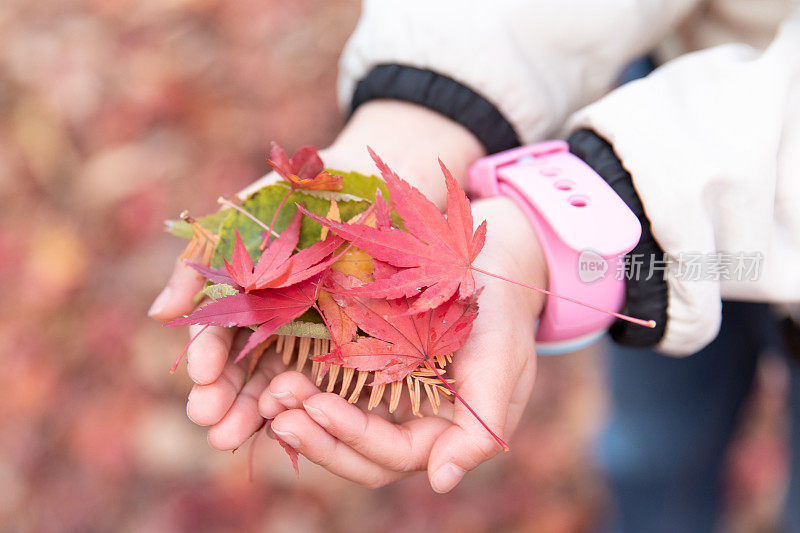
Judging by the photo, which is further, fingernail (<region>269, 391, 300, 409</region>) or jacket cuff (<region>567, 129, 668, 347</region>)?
jacket cuff (<region>567, 129, 668, 347</region>)

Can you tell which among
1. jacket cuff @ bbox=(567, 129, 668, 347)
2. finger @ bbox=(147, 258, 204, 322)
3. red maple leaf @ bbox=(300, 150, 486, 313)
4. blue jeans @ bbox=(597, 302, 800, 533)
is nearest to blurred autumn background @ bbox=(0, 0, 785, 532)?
blue jeans @ bbox=(597, 302, 800, 533)

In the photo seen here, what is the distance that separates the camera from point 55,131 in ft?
5.76

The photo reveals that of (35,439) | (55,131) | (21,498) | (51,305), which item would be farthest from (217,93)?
(21,498)

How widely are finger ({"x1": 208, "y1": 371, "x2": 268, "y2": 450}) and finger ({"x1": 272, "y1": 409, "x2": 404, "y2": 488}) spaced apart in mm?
49

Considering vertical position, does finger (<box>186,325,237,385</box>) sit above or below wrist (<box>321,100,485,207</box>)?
below

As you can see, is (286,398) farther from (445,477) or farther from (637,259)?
(637,259)

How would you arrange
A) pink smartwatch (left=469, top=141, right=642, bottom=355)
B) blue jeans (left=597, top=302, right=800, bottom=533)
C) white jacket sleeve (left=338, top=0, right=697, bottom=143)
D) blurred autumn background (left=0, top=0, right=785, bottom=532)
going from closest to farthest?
pink smartwatch (left=469, top=141, right=642, bottom=355), white jacket sleeve (left=338, top=0, right=697, bottom=143), blue jeans (left=597, top=302, right=800, bottom=533), blurred autumn background (left=0, top=0, right=785, bottom=532)

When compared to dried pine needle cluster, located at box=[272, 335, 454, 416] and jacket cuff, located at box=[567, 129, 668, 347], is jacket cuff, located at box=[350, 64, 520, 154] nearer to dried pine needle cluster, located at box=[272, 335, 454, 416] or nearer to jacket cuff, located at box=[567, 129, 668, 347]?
jacket cuff, located at box=[567, 129, 668, 347]

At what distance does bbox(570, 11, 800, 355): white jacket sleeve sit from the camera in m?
0.70

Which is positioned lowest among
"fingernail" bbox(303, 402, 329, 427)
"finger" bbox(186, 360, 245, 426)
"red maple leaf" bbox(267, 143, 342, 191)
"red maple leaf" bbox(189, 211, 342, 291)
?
"finger" bbox(186, 360, 245, 426)

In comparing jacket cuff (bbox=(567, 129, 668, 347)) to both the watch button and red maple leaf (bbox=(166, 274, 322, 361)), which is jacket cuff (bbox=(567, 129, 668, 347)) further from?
red maple leaf (bbox=(166, 274, 322, 361))

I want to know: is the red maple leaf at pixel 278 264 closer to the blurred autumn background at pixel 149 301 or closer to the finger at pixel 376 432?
the finger at pixel 376 432

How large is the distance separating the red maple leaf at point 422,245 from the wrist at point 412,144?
250 mm

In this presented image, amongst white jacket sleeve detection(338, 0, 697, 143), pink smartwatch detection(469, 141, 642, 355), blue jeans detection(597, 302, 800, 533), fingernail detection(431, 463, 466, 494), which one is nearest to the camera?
fingernail detection(431, 463, 466, 494)
